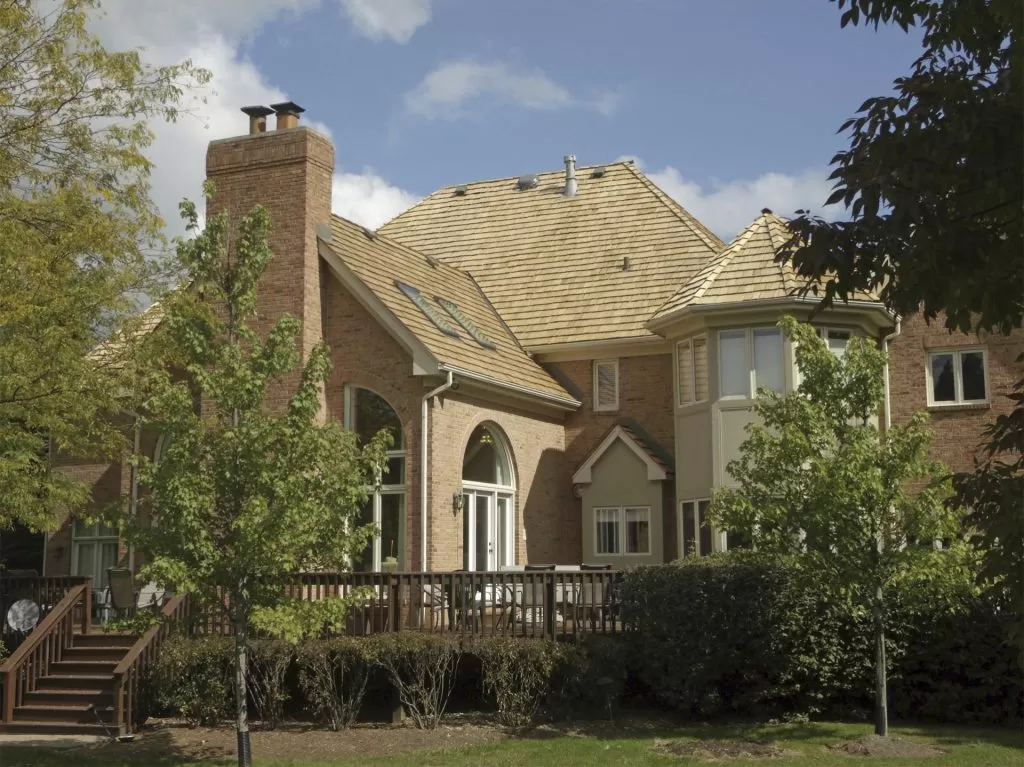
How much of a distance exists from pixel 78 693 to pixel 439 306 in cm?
1011

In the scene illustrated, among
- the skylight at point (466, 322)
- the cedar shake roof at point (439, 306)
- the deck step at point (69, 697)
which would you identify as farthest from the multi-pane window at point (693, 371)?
the deck step at point (69, 697)

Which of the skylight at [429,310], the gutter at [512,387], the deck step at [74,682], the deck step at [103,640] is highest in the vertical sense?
the skylight at [429,310]

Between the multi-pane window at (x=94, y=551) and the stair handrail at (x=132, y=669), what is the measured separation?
639 centimetres

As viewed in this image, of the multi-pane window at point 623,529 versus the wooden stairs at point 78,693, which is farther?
the multi-pane window at point 623,529

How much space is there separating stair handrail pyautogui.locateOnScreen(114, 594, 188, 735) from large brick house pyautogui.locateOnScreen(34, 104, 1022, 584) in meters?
4.34

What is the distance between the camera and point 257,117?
21.3m

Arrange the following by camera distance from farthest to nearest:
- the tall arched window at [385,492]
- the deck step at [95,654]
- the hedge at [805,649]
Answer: the tall arched window at [385,492], the deck step at [95,654], the hedge at [805,649]

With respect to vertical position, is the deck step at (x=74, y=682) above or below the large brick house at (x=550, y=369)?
below

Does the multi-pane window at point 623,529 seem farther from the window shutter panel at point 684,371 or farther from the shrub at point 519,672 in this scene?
the shrub at point 519,672

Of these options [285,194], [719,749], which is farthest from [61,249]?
[719,749]

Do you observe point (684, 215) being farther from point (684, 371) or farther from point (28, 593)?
point (28, 593)

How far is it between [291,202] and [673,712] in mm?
10625

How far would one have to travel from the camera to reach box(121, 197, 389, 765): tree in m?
12.1

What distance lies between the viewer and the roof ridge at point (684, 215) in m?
26.2
